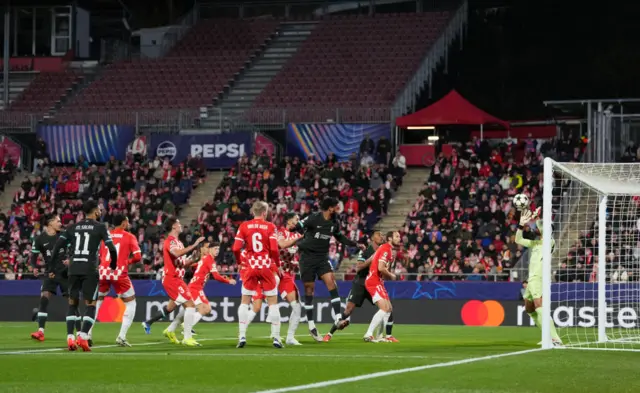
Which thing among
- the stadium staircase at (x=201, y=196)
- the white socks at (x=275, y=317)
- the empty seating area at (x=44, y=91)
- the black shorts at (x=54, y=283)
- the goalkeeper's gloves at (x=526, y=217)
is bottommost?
the white socks at (x=275, y=317)

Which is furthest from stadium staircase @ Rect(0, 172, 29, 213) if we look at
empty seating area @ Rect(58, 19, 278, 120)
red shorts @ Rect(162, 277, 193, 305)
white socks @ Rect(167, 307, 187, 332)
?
red shorts @ Rect(162, 277, 193, 305)

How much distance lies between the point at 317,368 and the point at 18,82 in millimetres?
43644

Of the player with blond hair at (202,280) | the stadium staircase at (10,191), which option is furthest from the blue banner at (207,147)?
the player with blond hair at (202,280)

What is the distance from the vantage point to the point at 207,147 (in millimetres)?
46406

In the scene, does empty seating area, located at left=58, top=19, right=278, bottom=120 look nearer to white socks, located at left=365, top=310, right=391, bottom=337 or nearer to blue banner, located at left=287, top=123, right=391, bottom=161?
blue banner, located at left=287, top=123, right=391, bottom=161

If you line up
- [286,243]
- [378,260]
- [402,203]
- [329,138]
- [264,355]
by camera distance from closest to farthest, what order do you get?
[264,355] → [286,243] → [378,260] → [402,203] → [329,138]

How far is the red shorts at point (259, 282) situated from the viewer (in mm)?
18078

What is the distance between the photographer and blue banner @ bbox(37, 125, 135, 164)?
158ft

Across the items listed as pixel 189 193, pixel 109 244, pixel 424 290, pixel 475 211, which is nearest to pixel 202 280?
pixel 109 244

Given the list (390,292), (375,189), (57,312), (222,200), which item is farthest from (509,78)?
(57,312)

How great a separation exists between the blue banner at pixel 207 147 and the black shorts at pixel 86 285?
2796 cm

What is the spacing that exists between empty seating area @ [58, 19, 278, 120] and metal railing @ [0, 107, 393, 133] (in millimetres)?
1197

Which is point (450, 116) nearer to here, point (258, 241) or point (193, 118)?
point (193, 118)

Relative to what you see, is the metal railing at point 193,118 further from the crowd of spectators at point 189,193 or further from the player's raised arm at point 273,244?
the player's raised arm at point 273,244
